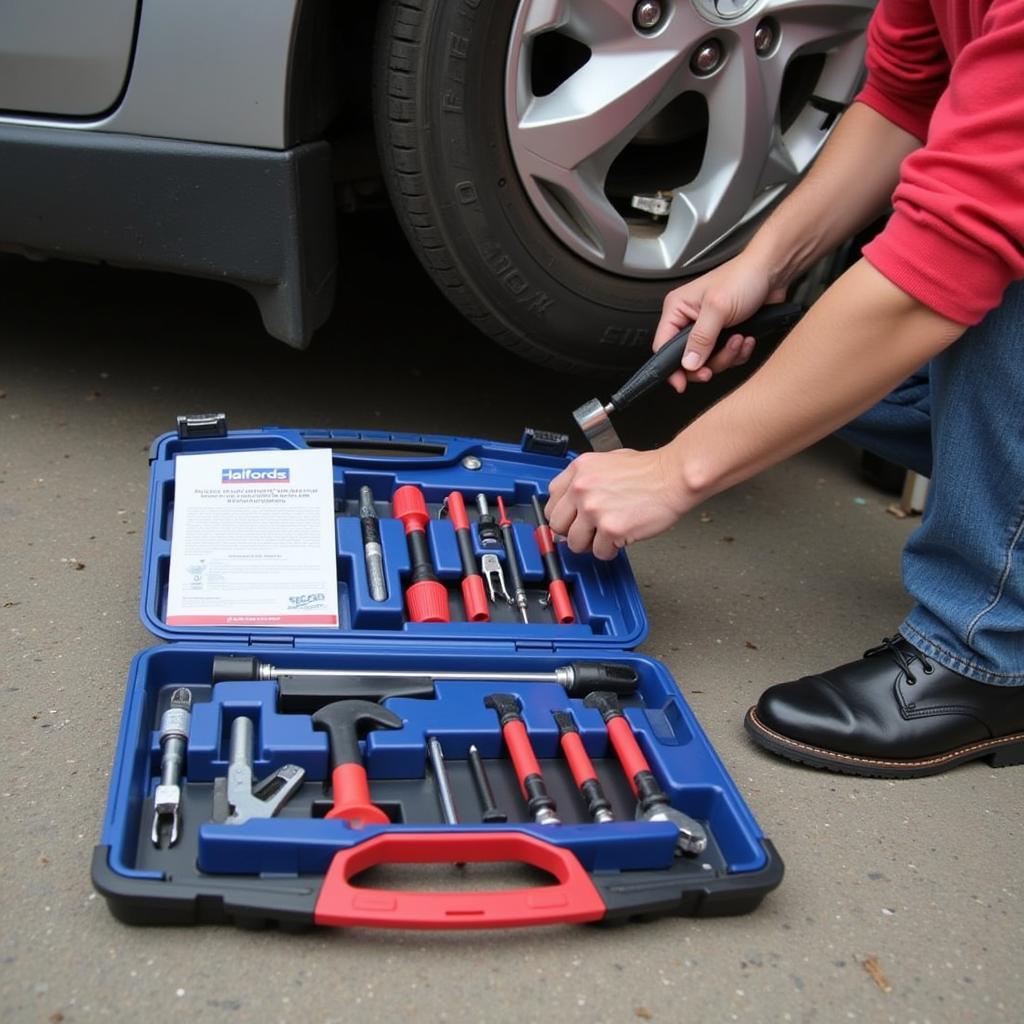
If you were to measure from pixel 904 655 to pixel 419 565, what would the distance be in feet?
2.03

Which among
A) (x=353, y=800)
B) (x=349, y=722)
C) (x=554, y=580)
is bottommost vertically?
(x=353, y=800)

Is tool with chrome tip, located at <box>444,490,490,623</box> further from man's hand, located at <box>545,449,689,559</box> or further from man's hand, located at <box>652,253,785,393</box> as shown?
man's hand, located at <box>652,253,785,393</box>

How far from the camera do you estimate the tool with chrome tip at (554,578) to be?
1.47 m

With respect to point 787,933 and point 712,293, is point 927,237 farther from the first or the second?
point 787,933

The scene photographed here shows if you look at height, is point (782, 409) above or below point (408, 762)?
above

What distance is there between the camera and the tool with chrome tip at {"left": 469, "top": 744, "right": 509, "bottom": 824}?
1.15 meters

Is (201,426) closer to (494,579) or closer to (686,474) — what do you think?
(494,579)

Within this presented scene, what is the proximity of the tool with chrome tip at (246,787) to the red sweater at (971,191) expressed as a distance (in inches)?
30.4

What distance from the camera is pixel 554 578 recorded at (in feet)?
4.97

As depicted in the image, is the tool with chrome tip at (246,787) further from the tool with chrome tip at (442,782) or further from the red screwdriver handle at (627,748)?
the red screwdriver handle at (627,748)

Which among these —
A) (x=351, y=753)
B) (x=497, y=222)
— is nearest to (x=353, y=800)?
(x=351, y=753)

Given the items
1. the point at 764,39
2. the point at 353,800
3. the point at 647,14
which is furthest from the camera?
the point at 764,39

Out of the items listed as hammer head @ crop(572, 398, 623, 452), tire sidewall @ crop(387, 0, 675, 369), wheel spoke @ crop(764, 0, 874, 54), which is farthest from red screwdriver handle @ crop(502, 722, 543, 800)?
wheel spoke @ crop(764, 0, 874, 54)

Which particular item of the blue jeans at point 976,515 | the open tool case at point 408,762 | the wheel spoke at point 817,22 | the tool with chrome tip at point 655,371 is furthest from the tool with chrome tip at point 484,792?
the wheel spoke at point 817,22
